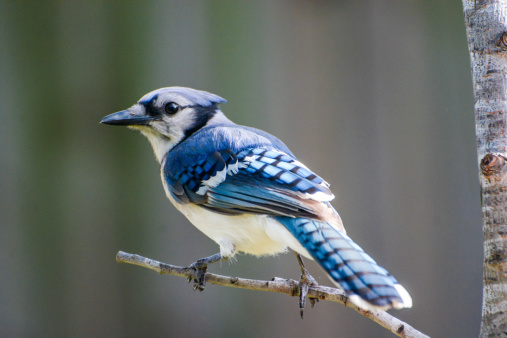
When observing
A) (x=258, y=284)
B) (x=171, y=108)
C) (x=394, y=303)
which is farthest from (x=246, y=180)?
(x=394, y=303)

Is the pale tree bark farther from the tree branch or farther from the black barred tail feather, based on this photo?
the tree branch

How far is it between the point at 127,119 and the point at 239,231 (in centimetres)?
45

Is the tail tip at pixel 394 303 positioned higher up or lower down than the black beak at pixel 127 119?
lower down

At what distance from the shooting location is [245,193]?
4.73 feet

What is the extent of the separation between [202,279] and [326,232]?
1.60ft

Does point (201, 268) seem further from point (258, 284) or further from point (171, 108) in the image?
point (171, 108)

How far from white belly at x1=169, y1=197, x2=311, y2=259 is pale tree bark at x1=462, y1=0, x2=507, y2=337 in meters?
0.52

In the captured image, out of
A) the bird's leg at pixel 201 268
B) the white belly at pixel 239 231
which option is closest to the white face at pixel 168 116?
the white belly at pixel 239 231

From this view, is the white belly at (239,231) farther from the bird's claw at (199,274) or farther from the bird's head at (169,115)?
the bird's head at (169,115)

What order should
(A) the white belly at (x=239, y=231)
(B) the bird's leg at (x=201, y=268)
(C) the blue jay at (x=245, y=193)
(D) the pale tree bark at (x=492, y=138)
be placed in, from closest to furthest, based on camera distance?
(D) the pale tree bark at (x=492, y=138)
(C) the blue jay at (x=245, y=193)
(A) the white belly at (x=239, y=231)
(B) the bird's leg at (x=201, y=268)

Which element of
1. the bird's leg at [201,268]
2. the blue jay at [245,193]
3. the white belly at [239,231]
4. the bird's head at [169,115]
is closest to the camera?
the blue jay at [245,193]

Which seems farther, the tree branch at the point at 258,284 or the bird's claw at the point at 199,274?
the bird's claw at the point at 199,274

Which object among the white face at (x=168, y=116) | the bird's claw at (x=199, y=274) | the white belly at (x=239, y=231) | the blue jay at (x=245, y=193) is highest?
the white face at (x=168, y=116)

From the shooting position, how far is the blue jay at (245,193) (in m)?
1.08
